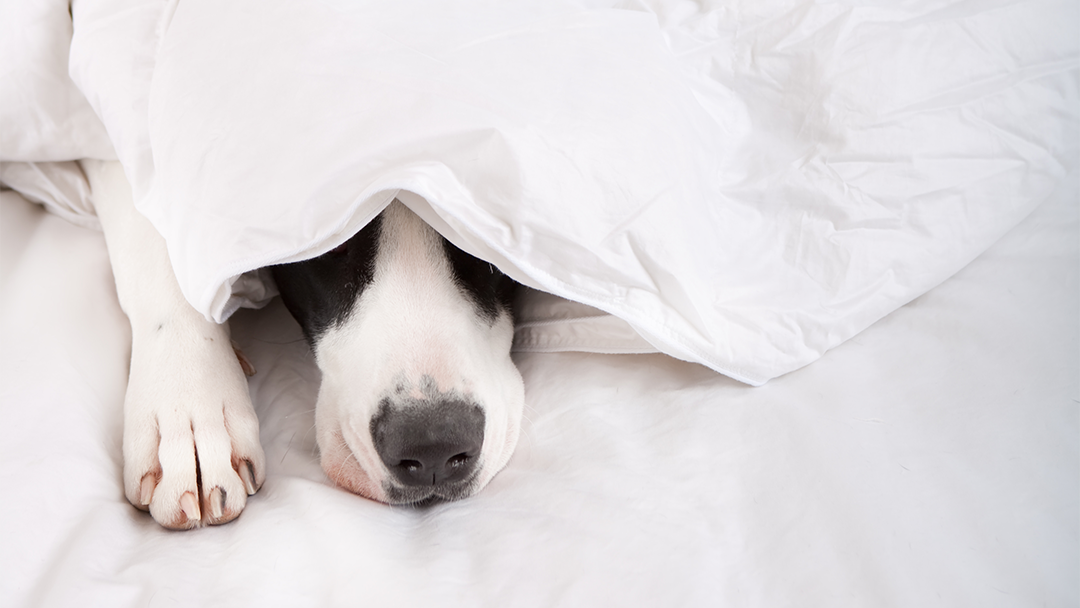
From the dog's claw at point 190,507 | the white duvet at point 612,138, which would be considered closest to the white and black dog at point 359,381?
the dog's claw at point 190,507

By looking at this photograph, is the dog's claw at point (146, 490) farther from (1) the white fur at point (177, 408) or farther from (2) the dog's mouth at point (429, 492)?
(2) the dog's mouth at point (429, 492)

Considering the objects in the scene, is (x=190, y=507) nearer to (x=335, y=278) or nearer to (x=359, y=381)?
(x=359, y=381)

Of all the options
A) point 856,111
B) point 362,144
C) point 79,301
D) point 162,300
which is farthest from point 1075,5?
point 79,301

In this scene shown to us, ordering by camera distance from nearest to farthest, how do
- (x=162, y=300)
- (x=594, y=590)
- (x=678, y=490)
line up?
(x=594, y=590), (x=678, y=490), (x=162, y=300)

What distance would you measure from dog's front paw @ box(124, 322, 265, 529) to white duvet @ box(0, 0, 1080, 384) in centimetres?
9

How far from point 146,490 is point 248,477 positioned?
0.11m

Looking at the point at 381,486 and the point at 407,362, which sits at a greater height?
the point at 407,362

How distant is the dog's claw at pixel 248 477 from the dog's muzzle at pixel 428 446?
0.54 feet

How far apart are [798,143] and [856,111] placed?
0.09 m

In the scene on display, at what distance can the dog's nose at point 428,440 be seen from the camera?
0.82m

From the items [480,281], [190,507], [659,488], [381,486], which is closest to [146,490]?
Answer: [190,507]

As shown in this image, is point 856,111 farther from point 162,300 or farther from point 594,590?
point 162,300

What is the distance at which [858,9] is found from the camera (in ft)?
3.76

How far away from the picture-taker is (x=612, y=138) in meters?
0.84
